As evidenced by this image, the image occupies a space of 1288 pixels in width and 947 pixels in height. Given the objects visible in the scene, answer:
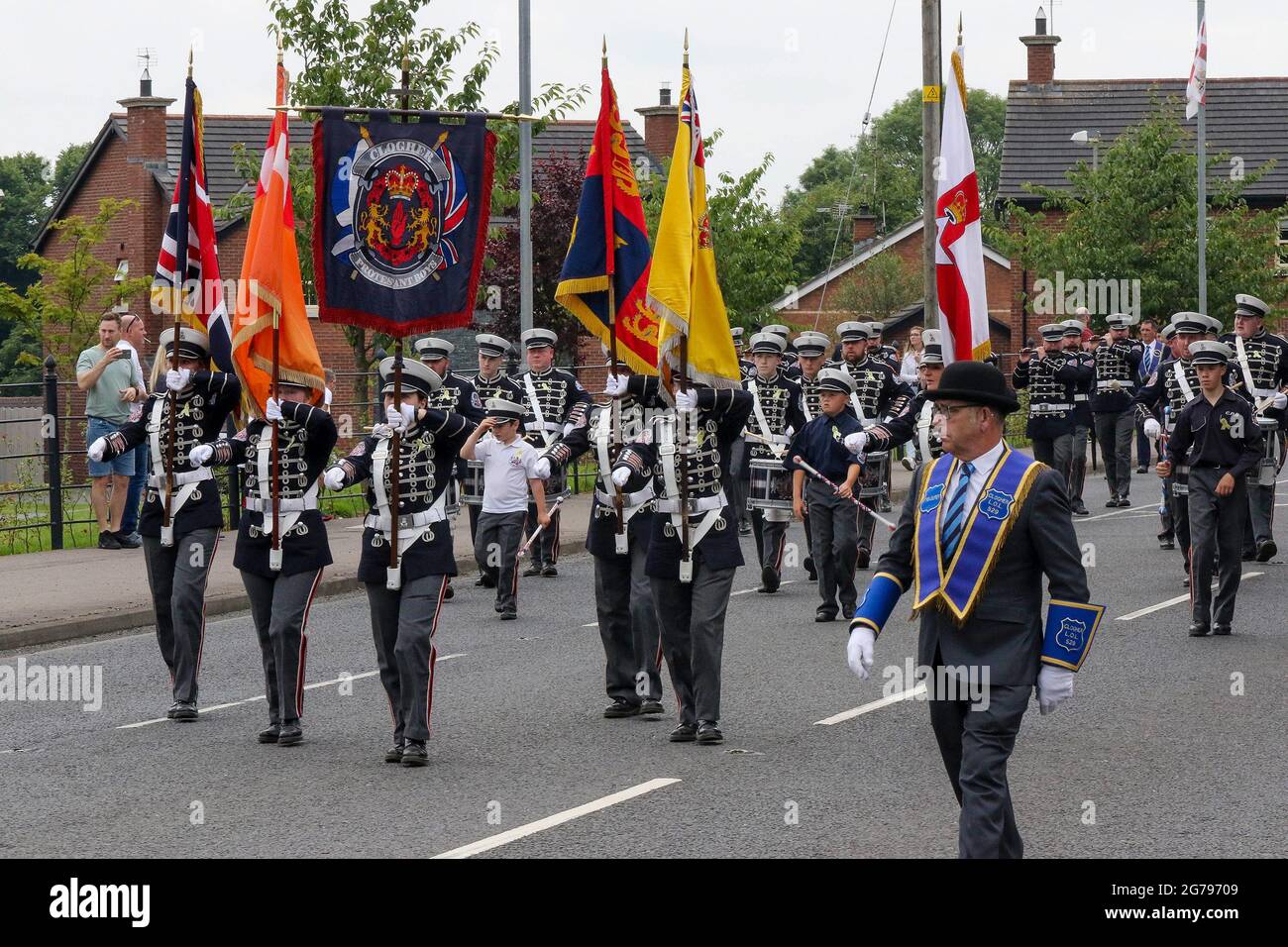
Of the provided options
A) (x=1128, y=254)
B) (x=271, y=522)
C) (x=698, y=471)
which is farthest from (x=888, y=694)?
(x=1128, y=254)

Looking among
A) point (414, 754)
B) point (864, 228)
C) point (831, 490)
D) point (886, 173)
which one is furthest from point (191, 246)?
point (886, 173)

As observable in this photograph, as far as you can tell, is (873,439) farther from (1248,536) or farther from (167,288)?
(167,288)

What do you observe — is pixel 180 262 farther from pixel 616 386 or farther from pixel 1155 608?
pixel 1155 608

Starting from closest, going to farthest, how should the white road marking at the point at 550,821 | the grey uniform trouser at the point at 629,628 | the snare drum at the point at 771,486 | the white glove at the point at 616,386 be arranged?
the white road marking at the point at 550,821 → the white glove at the point at 616,386 → the grey uniform trouser at the point at 629,628 → the snare drum at the point at 771,486

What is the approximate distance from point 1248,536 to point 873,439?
4.64m

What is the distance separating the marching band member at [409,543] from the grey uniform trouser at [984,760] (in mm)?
3583

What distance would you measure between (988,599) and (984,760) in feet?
1.82

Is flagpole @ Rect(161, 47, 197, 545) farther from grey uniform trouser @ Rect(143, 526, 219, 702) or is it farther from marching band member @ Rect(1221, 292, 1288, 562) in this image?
marching band member @ Rect(1221, 292, 1288, 562)

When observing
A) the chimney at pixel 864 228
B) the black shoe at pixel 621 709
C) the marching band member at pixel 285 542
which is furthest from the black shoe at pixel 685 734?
the chimney at pixel 864 228

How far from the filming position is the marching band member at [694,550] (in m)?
9.65

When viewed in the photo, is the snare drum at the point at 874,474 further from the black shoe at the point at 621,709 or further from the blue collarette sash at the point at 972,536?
the blue collarette sash at the point at 972,536

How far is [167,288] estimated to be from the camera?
11.7 m

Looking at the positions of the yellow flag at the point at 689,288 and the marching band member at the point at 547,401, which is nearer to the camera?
the yellow flag at the point at 689,288

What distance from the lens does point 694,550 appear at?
9.74 meters
